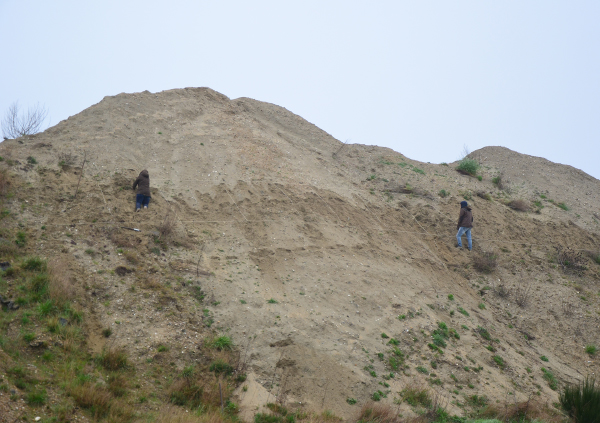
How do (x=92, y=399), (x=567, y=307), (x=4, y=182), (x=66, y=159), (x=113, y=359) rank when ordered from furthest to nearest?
(x=567, y=307) < (x=66, y=159) < (x=4, y=182) < (x=113, y=359) < (x=92, y=399)

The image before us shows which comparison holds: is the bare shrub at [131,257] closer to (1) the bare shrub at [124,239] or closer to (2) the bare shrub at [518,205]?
(1) the bare shrub at [124,239]

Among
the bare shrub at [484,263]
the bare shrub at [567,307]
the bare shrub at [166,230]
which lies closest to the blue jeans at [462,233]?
the bare shrub at [484,263]

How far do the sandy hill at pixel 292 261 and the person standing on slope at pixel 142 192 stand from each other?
240 mm

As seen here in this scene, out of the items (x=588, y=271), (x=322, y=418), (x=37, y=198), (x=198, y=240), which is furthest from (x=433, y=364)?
(x=37, y=198)

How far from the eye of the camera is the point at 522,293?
1248cm

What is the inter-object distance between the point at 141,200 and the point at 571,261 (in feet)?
41.8

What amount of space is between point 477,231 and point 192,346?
1045 centimetres

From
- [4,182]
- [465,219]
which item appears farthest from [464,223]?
[4,182]

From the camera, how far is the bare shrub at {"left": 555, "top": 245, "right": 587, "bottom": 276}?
13.8 metres

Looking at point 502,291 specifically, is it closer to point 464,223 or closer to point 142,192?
point 464,223

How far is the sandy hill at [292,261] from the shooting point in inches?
316

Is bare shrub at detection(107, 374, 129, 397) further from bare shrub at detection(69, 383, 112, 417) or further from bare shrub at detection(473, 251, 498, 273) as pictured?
bare shrub at detection(473, 251, 498, 273)

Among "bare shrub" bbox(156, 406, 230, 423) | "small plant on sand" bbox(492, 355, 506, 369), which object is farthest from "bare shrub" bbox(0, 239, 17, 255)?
"small plant on sand" bbox(492, 355, 506, 369)

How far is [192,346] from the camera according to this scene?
775cm
